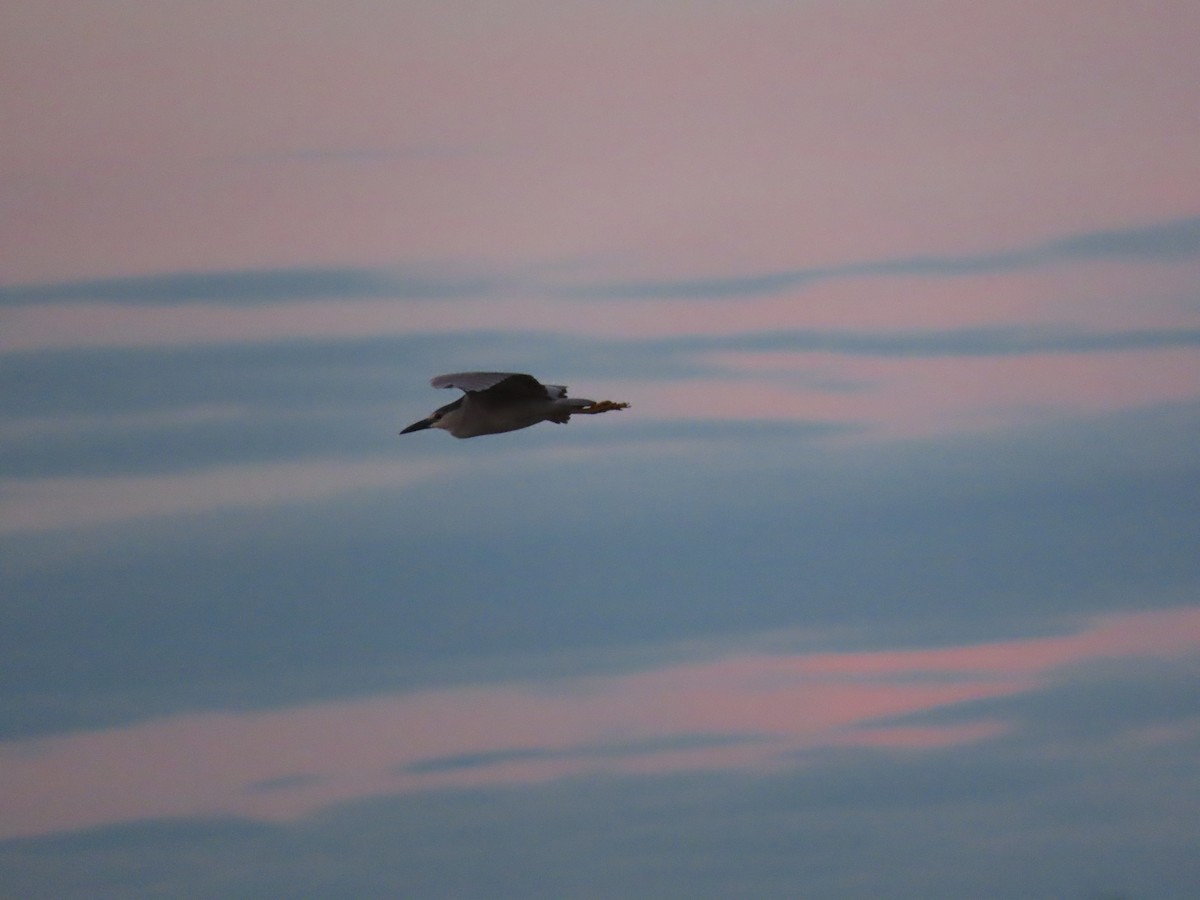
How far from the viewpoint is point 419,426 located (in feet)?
231

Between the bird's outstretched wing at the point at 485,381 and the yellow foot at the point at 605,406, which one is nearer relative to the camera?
the bird's outstretched wing at the point at 485,381

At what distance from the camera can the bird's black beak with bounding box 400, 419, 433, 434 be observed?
69938 millimetres

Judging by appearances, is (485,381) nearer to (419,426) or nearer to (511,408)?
(511,408)

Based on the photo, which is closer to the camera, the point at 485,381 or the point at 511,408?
the point at 485,381

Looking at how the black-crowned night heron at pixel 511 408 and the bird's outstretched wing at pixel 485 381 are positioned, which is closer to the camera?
the bird's outstretched wing at pixel 485 381

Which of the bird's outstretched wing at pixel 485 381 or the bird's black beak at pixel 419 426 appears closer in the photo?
the bird's outstretched wing at pixel 485 381

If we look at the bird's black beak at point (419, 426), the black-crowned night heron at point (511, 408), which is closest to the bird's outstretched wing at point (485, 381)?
the black-crowned night heron at point (511, 408)

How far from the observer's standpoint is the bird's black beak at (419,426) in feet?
Result: 229

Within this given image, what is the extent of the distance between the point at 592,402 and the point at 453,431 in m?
4.45

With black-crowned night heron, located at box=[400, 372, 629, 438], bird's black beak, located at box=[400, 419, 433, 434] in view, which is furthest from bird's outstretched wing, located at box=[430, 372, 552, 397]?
bird's black beak, located at box=[400, 419, 433, 434]

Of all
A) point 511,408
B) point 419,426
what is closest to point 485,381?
point 511,408

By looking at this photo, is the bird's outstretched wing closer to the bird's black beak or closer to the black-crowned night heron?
the black-crowned night heron

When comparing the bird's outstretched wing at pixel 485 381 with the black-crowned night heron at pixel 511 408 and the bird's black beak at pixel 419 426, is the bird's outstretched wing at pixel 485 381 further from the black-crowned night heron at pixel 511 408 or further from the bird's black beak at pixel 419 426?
the bird's black beak at pixel 419 426

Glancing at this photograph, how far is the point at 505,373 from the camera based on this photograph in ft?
198
